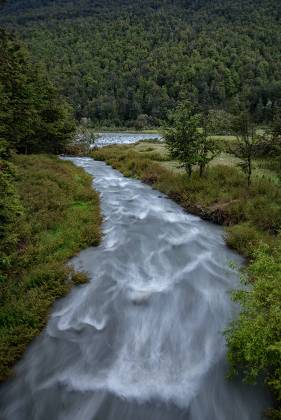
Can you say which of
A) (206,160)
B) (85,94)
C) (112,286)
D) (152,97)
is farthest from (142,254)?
(85,94)

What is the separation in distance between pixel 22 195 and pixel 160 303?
9.46m

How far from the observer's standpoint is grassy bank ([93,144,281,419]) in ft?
19.6

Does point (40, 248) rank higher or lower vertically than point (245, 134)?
lower

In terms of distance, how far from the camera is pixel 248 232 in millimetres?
13039

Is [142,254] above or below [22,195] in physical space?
below

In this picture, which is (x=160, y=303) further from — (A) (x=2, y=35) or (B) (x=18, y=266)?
(A) (x=2, y=35)

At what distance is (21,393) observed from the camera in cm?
656

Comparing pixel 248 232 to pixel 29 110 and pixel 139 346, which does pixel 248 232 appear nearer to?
pixel 139 346

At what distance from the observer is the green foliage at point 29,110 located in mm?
20928

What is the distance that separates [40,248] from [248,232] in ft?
24.2

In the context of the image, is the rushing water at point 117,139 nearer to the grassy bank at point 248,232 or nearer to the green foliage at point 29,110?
the green foliage at point 29,110

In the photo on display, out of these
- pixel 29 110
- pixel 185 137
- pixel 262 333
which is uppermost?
pixel 29 110

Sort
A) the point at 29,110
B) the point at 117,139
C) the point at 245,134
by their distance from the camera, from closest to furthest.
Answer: the point at 245,134 < the point at 29,110 < the point at 117,139

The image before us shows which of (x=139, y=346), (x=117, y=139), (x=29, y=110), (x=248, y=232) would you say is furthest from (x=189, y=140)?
(x=117, y=139)
